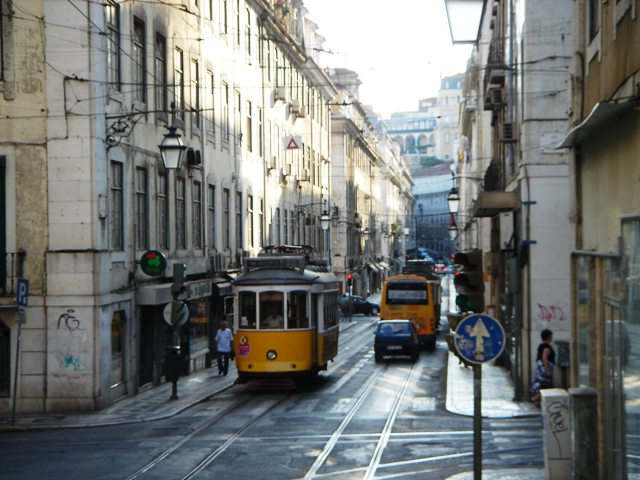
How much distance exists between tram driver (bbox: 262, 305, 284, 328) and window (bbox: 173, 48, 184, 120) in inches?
299

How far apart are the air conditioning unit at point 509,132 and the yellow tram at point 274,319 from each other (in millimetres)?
5713

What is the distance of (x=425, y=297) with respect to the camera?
44.5m

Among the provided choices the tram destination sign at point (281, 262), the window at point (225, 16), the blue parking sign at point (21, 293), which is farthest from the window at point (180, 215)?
the blue parking sign at point (21, 293)

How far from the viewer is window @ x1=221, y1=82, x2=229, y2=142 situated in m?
36.7

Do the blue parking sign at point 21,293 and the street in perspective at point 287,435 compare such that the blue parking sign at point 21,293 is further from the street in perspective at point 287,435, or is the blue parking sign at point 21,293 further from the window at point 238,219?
the window at point 238,219

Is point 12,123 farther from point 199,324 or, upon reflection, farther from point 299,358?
point 199,324

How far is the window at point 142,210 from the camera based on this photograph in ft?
87.2

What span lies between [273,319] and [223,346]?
5.50 m

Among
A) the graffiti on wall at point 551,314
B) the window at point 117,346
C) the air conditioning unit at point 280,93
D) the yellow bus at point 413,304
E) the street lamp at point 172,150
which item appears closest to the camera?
the street lamp at point 172,150

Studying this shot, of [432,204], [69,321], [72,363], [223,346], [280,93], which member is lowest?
[223,346]

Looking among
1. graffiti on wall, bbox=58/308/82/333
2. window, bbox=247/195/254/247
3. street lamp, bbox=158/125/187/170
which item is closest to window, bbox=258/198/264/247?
window, bbox=247/195/254/247

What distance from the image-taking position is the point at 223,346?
30500 millimetres

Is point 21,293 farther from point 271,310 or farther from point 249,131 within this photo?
point 249,131

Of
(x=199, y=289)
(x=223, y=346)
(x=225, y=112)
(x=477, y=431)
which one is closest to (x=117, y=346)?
(x=223, y=346)
